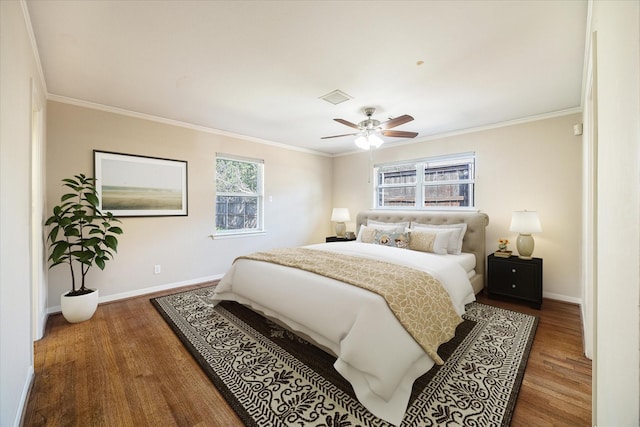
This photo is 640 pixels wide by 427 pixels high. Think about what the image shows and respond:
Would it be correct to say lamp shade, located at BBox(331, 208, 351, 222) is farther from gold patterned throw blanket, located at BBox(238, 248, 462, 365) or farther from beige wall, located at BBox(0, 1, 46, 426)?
beige wall, located at BBox(0, 1, 46, 426)

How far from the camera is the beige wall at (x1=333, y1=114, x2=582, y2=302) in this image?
330 centimetres

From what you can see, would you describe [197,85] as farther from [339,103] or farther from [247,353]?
[247,353]

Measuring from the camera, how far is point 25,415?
1561 millimetres

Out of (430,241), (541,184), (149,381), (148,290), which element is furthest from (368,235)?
(148,290)

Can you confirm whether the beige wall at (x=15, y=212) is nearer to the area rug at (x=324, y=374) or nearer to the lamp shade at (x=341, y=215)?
the area rug at (x=324, y=374)

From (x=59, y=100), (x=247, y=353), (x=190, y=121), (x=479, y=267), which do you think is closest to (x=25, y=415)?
(x=247, y=353)

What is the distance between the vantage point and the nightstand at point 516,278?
10.3 feet

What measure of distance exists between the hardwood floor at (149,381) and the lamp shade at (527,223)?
1.05 metres

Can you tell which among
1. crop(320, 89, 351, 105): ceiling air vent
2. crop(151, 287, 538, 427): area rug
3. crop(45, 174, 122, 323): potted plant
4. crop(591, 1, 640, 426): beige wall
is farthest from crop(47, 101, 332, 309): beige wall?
crop(591, 1, 640, 426): beige wall

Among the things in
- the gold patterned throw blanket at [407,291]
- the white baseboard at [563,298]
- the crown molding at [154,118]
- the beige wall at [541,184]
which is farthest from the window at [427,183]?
the gold patterned throw blanket at [407,291]

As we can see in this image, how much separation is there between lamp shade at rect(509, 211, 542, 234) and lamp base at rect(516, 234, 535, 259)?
12 centimetres

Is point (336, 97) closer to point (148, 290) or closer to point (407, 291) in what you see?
point (407, 291)

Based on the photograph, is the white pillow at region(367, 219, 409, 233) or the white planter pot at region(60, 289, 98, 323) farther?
the white pillow at region(367, 219, 409, 233)

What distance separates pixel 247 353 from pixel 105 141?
125 inches
